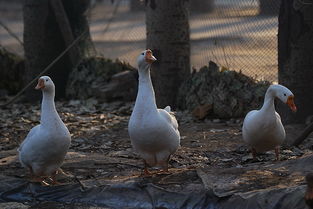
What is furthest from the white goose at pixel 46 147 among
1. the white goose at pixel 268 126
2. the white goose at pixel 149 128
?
the white goose at pixel 268 126

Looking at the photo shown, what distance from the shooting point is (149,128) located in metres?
6.08

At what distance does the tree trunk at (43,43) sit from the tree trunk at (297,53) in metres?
4.15

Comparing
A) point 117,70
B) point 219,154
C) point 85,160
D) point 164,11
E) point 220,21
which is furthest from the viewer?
point 117,70

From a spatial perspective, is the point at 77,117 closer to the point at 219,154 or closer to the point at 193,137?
the point at 193,137

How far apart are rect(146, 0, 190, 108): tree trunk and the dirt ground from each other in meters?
0.52

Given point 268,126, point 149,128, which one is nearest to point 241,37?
point 268,126

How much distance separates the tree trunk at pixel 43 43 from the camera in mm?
11320

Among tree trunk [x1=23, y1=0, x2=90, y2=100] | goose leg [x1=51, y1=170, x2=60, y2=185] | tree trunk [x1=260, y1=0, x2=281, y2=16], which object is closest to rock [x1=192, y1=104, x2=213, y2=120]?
tree trunk [x1=260, y1=0, x2=281, y2=16]

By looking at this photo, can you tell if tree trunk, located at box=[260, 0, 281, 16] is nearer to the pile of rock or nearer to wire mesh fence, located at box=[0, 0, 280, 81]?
wire mesh fence, located at box=[0, 0, 280, 81]

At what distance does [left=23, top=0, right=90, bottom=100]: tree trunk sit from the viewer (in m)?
11.3

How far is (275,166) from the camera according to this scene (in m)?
6.16

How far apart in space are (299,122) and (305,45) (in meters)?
0.92

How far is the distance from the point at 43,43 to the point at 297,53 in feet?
14.9

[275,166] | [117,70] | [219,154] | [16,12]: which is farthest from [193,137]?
[16,12]
